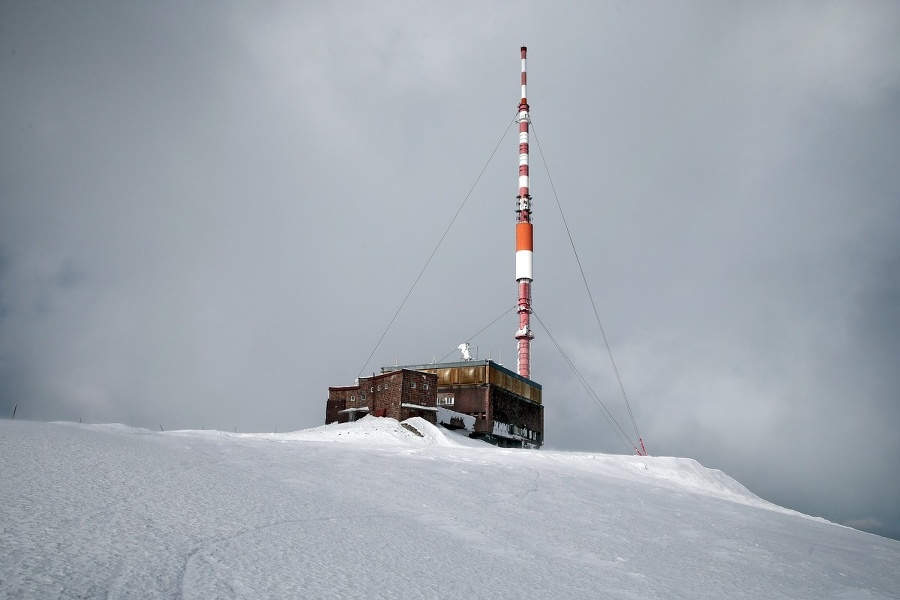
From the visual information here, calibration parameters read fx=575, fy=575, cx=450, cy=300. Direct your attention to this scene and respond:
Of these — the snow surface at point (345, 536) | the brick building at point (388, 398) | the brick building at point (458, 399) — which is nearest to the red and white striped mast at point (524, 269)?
the brick building at point (458, 399)

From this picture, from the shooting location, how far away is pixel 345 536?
502 centimetres

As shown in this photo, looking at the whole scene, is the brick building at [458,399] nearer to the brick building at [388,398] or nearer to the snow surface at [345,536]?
the brick building at [388,398]

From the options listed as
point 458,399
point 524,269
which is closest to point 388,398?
point 458,399

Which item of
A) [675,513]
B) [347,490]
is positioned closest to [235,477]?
[347,490]

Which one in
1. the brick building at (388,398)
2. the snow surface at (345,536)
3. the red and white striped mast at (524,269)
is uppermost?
the red and white striped mast at (524,269)

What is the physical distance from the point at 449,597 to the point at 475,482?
591cm

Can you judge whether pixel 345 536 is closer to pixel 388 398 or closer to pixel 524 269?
pixel 388 398

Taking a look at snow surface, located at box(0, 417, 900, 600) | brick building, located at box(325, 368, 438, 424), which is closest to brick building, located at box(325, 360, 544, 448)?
brick building, located at box(325, 368, 438, 424)

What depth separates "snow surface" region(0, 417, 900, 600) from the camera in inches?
144

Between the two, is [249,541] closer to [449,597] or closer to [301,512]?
[301,512]

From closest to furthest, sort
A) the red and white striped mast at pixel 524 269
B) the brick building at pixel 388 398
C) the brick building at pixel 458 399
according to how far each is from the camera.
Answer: the brick building at pixel 388 398 < the brick building at pixel 458 399 < the red and white striped mast at pixel 524 269

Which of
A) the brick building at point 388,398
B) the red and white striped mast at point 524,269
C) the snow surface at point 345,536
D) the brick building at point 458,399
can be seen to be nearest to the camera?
the snow surface at point 345,536

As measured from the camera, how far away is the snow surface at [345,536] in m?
3.66

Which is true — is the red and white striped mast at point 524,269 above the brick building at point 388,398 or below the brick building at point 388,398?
above
